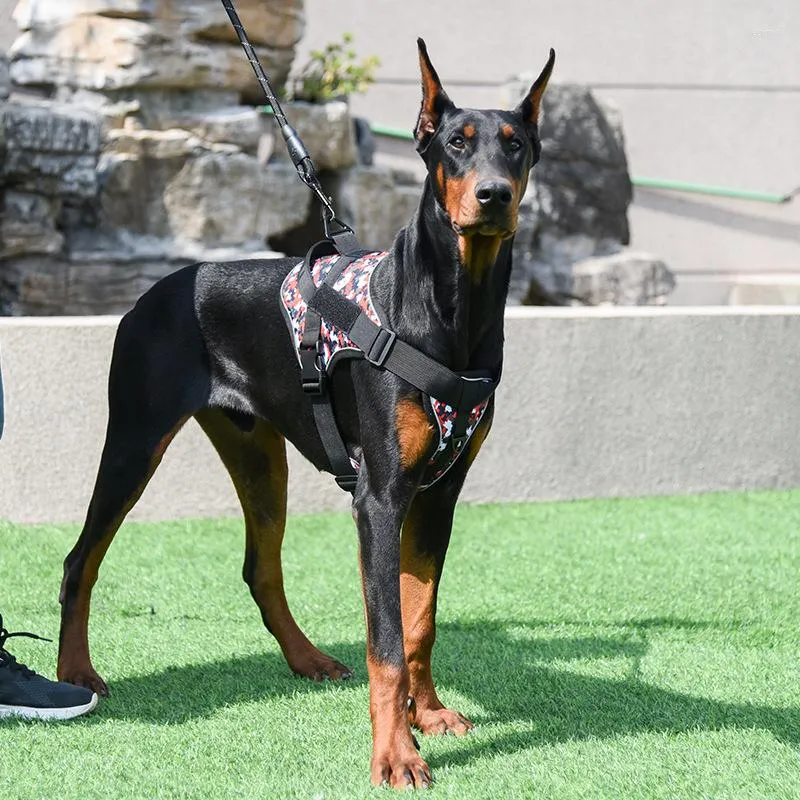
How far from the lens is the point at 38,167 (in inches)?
284

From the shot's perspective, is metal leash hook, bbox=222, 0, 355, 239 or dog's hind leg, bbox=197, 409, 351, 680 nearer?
metal leash hook, bbox=222, 0, 355, 239

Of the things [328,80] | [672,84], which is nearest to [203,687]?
[328,80]

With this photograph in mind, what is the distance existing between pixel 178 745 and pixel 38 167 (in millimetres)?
4568

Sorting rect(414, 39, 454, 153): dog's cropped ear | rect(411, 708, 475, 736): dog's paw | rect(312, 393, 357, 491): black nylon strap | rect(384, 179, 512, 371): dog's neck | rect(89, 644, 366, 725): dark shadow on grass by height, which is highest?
rect(414, 39, 454, 153): dog's cropped ear

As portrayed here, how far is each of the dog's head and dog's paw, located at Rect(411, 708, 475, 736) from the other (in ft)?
4.48

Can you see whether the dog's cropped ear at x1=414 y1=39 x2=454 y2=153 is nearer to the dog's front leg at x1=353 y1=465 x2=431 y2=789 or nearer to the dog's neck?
the dog's neck

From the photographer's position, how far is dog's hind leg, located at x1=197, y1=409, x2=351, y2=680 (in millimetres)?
4199

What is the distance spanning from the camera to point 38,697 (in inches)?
146

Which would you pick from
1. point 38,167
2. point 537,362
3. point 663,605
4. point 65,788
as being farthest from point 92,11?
point 65,788

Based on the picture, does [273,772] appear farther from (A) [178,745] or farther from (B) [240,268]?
(B) [240,268]

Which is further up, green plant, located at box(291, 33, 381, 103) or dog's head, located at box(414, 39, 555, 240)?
dog's head, located at box(414, 39, 555, 240)

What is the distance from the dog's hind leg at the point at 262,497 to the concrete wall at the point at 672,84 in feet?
23.2

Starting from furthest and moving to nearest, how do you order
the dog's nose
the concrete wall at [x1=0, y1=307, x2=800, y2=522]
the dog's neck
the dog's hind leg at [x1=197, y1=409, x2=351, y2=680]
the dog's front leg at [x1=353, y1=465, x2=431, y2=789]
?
1. the concrete wall at [x1=0, y1=307, x2=800, y2=522]
2. the dog's hind leg at [x1=197, y1=409, x2=351, y2=680]
3. the dog's neck
4. the dog's front leg at [x1=353, y1=465, x2=431, y2=789]
5. the dog's nose

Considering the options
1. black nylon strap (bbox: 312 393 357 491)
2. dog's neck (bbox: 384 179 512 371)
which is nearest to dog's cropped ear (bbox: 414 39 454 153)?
dog's neck (bbox: 384 179 512 371)
